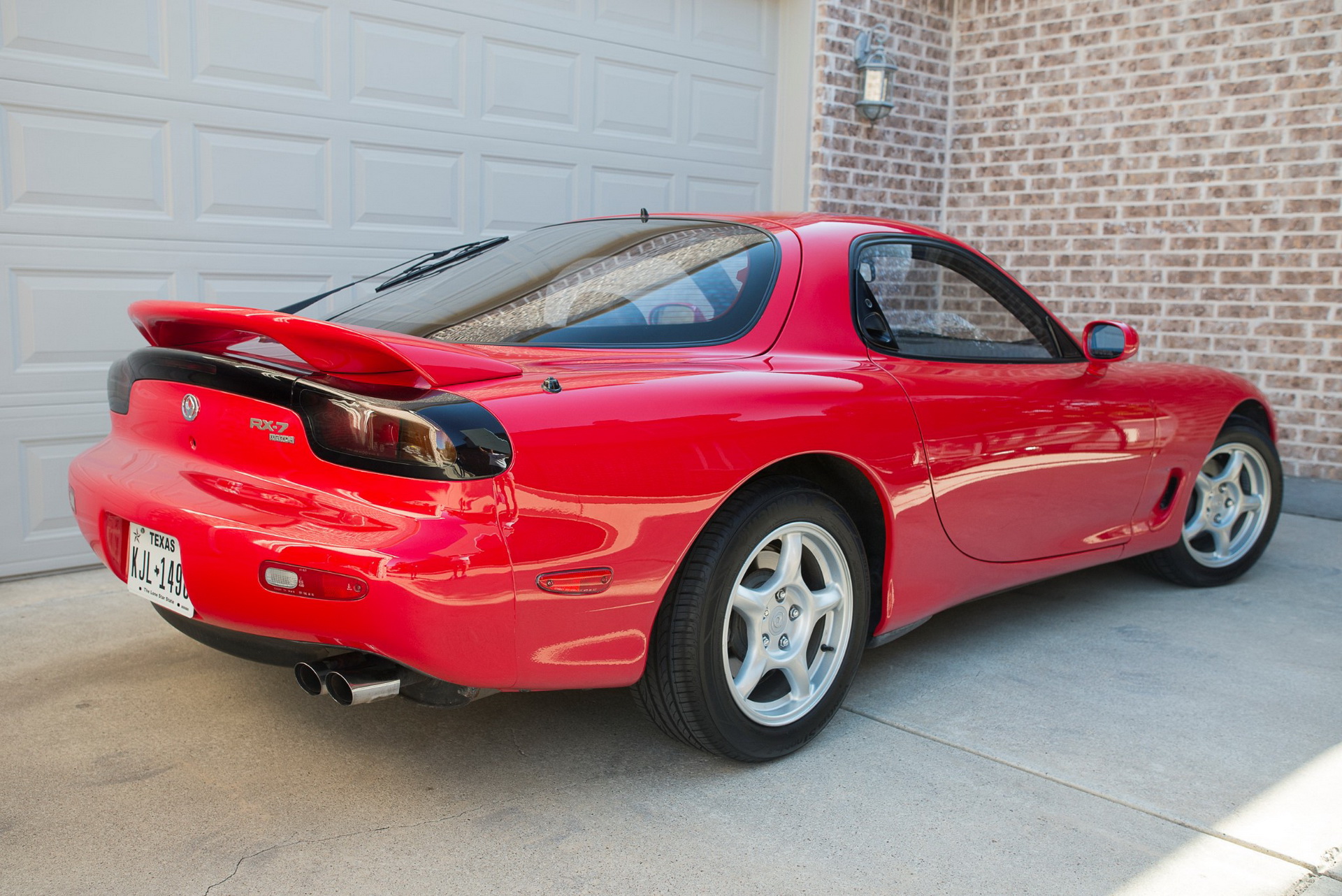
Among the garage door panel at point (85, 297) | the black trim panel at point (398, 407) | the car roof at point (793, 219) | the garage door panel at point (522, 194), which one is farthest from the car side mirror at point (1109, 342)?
the garage door panel at point (522, 194)

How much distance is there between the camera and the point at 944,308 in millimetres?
3158

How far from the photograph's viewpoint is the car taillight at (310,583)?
2010 millimetres

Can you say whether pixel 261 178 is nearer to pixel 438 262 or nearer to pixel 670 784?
pixel 438 262

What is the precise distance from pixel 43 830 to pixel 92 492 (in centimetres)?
73

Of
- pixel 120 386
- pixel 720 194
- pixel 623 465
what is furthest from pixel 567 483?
pixel 720 194

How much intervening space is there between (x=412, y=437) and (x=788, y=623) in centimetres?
112

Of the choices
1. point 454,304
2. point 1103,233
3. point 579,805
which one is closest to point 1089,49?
point 1103,233

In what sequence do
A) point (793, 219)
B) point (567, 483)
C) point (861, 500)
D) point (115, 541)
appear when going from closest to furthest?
point (567, 483) < point (115, 541) < point (861, 500) < point (793, 219)

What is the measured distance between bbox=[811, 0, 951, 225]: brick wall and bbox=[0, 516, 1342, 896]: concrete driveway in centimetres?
417

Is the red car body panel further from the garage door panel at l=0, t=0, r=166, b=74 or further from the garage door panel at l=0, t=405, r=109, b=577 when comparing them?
the garage door panel at l=0, t=0, r=166, b=74

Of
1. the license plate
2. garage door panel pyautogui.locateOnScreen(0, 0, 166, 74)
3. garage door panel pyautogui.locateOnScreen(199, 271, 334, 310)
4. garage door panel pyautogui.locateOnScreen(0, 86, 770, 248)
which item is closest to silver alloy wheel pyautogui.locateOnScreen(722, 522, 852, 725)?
the license plate

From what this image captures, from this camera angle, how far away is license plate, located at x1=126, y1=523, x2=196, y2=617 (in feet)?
7.32

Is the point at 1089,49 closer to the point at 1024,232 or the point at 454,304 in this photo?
the point at 1024,232

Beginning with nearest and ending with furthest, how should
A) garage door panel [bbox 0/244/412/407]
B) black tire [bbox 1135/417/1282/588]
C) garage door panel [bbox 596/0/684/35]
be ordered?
1. garage door panel [bbox 0/244/412/407]
2. black tire [bbox 1135/417/1282/588]
3. garage door panel [bbox 596/0/684/35]
